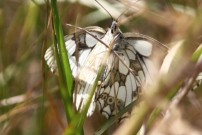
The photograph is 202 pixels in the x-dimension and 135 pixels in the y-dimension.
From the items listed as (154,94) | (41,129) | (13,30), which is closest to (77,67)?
(41,129)

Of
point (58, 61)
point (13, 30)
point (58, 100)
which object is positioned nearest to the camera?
point (58, 61)

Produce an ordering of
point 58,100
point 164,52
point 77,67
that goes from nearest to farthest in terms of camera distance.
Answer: point 164,52
point 77,67
point 58,100

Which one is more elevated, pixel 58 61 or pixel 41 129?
pixel 58 61

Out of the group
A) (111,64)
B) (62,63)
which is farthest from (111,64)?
(62,63)

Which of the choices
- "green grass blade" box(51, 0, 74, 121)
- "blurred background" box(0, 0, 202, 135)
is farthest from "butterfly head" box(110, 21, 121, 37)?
"green grass blade" box(51, 0, 74, 121)

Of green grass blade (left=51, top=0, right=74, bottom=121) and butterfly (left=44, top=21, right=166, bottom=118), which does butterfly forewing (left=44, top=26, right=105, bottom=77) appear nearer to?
butterfly (left=44, top=21, right=166, bottom=118)

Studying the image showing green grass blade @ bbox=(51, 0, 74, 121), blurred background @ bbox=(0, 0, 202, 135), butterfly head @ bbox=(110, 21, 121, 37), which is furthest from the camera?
blurred background @ bbox=(0, 0, 202, 135)

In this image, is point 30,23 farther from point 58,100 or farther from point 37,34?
point 58,100

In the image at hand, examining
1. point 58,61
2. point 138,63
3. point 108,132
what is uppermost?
point 58,61
